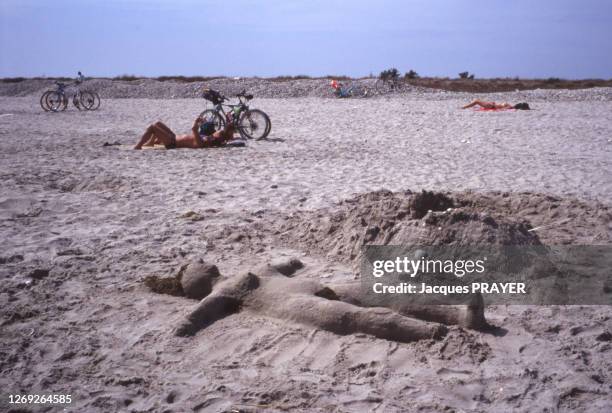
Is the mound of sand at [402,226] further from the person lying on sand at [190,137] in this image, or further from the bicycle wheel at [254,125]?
the bicycle wheel at [254,125]

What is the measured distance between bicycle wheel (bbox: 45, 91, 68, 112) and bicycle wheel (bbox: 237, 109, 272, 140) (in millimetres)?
11957

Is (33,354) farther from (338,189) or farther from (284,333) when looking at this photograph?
(338,189)

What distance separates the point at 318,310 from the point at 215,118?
32.5 ft

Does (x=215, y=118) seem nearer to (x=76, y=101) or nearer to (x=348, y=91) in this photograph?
(x=76, y=101)

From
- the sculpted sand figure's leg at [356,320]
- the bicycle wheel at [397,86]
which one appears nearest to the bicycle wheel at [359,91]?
the bicycle wheel at [397,86]

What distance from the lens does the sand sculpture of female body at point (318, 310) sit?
11.2 feet

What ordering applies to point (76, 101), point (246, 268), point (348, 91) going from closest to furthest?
point (246, 268) → point (76, 101) → point (348, 91)

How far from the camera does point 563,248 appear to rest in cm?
477

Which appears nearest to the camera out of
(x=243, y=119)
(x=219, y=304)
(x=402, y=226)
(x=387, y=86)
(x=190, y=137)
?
(x=219, y=304)

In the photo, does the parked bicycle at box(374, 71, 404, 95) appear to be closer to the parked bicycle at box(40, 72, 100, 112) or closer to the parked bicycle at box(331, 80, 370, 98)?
the parked bicycle at box(331, 80, 370, 98)

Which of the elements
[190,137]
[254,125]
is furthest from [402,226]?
[254,125]

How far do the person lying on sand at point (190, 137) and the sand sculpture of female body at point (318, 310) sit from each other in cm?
761

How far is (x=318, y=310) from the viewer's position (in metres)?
3.55

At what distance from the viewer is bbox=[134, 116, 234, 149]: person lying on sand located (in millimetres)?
11188
